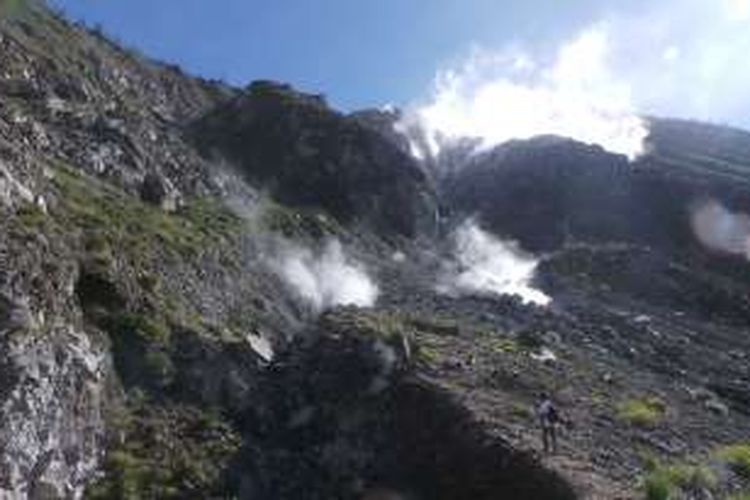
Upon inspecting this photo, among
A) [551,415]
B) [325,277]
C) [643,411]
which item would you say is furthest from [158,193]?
[551,415]

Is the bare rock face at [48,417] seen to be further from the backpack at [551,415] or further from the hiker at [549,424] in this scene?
the backpack at [551,415]

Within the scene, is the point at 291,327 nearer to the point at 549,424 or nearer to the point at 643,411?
the point at 643,411

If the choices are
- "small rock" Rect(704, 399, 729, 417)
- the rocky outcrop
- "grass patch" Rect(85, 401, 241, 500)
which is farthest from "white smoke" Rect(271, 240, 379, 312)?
"grass patch" Rect(85, 401, 241, 500)

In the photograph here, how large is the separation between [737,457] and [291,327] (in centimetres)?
2341

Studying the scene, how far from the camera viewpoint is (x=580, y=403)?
5391 centimetres

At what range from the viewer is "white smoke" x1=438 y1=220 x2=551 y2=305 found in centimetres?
9231

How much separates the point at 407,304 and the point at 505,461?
118ft

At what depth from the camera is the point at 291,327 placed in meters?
65.6

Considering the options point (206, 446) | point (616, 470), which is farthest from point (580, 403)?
point (206, 446)

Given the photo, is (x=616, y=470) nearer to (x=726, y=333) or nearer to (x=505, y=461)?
(x=505, y=461)

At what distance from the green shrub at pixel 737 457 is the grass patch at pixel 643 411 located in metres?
3.25

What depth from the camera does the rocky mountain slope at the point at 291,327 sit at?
43312mm

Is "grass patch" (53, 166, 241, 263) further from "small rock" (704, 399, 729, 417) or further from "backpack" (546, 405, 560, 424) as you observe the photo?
"small rock" (704, 399, 729, 417)

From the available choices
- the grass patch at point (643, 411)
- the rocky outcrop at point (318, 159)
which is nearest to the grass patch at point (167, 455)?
the grass patch at point (643, 411)
